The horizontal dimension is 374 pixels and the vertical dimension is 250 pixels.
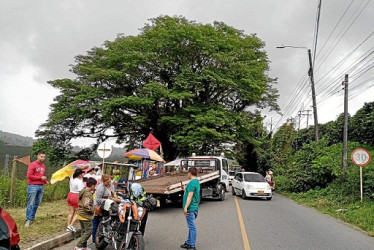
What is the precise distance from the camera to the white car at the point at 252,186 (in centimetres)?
1789

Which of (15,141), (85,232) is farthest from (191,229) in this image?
(15,141)

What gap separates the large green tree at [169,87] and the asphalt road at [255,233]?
45.6ft

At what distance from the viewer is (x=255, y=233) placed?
8523mm

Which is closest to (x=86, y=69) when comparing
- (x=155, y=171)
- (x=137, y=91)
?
(x=137, y=91)

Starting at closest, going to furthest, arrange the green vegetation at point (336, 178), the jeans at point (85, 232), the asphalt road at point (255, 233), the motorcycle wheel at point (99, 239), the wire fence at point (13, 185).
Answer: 1. the jeans at point (85, 232)
2. the motorcycle wheel at point (99, 239)
3. the asphalt road at point (255, 233)
4. the wire fence at point (13, 185)
5. the green vegetation at point (336, 178)

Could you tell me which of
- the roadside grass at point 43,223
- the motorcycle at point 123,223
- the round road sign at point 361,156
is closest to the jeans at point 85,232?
the motorcycle at point 123,223

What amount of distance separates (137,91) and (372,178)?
19535 millimetres

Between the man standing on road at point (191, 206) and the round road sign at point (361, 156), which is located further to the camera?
the round road sign at point (361, 156)

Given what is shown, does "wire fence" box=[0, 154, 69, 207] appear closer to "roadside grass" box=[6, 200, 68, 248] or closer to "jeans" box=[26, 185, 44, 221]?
"roadside grass" box=[6, 200, 68, 248]

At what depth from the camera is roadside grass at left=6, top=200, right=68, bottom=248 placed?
23.5 ft

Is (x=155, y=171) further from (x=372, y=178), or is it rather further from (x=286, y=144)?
(x=286, y=144)

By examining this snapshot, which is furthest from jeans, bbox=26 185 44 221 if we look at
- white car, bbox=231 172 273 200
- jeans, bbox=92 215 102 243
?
white car, bbox=231 172 273 200

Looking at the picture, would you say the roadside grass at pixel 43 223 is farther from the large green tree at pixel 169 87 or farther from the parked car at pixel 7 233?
the large green tree at pixel 169 87

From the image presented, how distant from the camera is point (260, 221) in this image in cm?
1050
